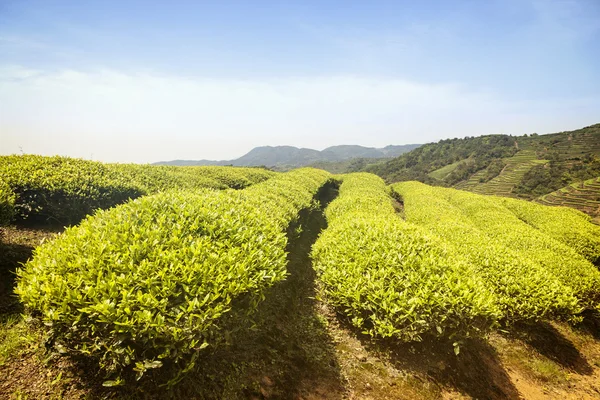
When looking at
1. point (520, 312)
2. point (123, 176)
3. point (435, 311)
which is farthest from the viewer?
point (123, 176)

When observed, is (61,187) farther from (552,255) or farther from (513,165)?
(513,165)

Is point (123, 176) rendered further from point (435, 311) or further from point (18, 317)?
point (435, 311)

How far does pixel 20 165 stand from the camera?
824cm

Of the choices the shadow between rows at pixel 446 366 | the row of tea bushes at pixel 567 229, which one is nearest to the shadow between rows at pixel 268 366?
the shadow between rows at pixel 446 366

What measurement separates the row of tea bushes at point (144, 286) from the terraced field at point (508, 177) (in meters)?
78.4

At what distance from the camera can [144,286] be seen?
11.1 ft

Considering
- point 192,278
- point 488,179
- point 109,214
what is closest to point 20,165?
point 109,214

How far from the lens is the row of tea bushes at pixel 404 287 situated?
495 cm

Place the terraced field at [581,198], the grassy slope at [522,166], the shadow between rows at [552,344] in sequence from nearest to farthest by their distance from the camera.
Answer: the shadow between rows at [552,344] < the terraced field at [581,198] < the grassy slope at [522,166]

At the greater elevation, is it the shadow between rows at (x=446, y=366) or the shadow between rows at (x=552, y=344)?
the shadow between rows at (x=446, y=366)

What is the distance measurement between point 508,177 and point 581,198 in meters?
38.4

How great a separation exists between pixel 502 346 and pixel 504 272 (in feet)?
6.48

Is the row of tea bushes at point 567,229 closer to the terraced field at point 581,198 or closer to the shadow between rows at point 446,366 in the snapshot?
the shadow between rows at point 446,366

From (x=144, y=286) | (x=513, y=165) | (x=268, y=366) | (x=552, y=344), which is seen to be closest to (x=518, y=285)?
(x=552, y=344)
